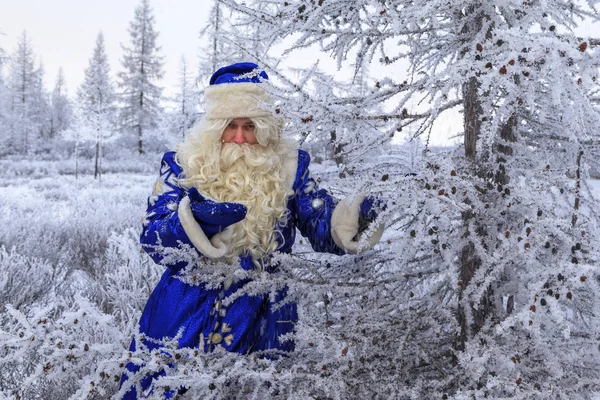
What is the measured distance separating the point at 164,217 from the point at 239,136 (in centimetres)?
55

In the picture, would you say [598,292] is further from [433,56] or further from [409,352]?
[433,56]

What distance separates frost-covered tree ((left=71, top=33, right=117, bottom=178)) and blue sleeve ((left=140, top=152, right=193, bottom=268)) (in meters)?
19.8

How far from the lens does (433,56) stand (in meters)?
1.96

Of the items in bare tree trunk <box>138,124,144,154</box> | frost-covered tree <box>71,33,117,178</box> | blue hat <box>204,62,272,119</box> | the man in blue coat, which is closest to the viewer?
the man in blue coat

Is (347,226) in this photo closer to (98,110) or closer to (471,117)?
(471,117)

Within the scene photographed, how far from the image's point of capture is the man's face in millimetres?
2336

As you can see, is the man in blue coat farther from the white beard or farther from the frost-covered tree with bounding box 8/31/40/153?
the frost-covered tree with bounding box 8/31/40/153

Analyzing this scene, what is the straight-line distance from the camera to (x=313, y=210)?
7.43 ft

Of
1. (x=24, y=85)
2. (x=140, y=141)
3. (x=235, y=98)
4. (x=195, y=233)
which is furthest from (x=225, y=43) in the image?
(x=24, y=85)

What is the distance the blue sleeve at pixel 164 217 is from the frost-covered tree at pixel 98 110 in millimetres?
19834

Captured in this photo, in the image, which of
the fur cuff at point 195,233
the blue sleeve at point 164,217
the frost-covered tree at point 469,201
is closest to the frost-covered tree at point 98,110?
the blue sleeve at point 164,217

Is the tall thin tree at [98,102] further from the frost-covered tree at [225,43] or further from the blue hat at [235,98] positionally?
the blue hat at [235,98]

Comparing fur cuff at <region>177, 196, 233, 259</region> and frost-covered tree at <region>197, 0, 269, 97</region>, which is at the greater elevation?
A: frost-covered tree at <region>197, 0, 269, 97</region>

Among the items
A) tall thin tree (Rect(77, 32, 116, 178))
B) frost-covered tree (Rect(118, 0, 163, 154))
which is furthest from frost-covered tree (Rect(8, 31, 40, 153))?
frost-covered tree (Rect(118, 0, 163, 154))
